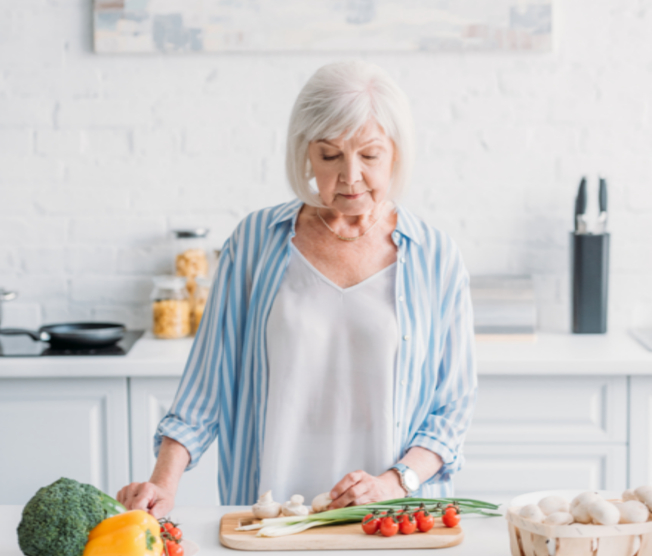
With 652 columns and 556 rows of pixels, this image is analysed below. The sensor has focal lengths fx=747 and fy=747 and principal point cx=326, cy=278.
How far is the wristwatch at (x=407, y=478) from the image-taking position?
127cm

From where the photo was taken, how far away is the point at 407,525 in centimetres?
106

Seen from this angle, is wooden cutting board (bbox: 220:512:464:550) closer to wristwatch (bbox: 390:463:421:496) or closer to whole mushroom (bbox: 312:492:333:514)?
whole mushroom (bbox: 312:492:333:514)

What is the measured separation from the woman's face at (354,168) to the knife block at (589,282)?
1274 millimetres

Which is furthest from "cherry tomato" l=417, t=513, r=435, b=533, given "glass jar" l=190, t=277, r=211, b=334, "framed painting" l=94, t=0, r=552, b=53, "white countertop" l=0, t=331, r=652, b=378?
"framed painting" l=94, t=0, r=552, b=53

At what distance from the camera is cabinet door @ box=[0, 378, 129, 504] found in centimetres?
216

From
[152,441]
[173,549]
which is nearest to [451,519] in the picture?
[173,549]

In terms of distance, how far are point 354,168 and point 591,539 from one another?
706 millimetres

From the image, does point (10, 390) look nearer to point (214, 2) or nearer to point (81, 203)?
point (81, 203)

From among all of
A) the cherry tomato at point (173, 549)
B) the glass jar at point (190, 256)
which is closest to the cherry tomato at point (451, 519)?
the cherry tomato at point (173, 549)

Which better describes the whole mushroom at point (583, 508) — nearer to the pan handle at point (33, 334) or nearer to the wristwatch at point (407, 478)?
the wristwatch at point (407, 478)

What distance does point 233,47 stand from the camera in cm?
254

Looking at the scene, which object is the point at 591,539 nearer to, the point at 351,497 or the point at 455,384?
the point at 351,497

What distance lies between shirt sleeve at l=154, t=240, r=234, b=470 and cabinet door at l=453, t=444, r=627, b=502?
3.47 ft

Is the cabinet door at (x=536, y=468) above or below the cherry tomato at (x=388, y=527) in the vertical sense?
below
